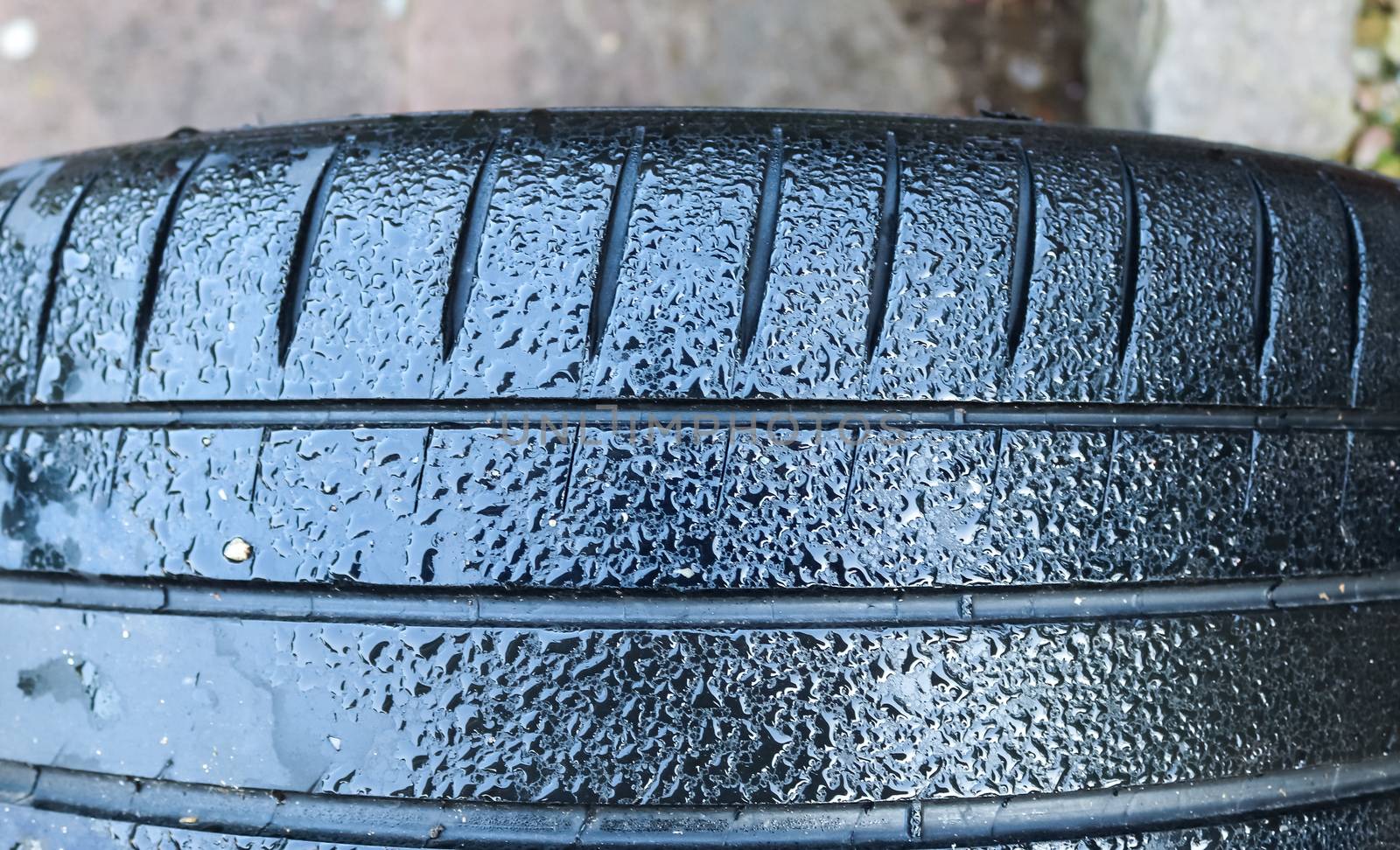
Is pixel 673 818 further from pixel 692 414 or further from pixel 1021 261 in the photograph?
pixel 1021 261

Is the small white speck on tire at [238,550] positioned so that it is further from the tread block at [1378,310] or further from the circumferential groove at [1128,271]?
the tread block at [1378,310]

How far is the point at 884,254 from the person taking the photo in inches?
29.3

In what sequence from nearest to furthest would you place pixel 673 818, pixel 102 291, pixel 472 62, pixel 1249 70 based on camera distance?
1. pixel 673 818
2. pixel 102 291
3. pixel 1249 70
4. pixel 472 62

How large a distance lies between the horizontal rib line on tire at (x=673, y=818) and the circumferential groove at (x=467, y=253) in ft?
1.07

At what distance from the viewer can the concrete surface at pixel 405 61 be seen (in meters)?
1.96

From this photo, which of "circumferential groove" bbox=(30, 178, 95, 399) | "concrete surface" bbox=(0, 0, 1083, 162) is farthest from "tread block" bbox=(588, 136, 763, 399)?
"concrete surface" bbox=(0, 0, 1083, 162)

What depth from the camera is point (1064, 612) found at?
2.34 ft

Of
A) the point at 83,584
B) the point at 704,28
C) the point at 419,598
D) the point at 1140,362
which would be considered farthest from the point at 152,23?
the point at 1140,362

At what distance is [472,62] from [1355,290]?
5.32ft

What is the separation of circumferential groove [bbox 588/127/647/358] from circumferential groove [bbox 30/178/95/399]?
0.45 metres

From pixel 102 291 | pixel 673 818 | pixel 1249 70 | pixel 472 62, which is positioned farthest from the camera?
pixel 472 62

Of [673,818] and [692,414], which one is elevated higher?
[692,414]

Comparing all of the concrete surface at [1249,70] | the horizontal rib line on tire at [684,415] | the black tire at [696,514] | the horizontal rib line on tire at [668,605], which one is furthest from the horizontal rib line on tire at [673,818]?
the concrete surface at [1249,70]

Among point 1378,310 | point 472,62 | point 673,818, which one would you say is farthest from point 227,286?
point 472,62
